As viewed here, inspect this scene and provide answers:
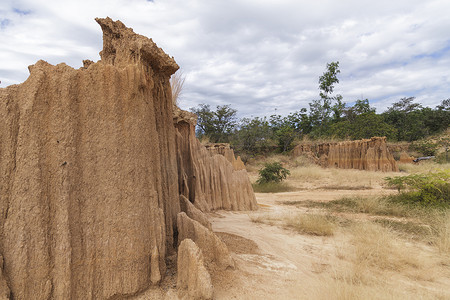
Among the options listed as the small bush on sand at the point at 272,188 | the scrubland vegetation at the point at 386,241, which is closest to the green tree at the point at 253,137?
the small bush on sand at the point at 272,188

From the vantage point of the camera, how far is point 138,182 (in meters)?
2.77

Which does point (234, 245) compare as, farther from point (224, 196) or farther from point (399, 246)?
point (224, 196)

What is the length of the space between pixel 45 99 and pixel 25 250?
1307mm

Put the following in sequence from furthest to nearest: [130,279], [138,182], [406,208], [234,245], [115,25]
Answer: [406,208] < [234,245] < [115,25] < [138,182] < [130,279]

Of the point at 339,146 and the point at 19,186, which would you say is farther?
the point at 339,146

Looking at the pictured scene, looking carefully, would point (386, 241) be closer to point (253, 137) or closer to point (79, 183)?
point (79, 183)

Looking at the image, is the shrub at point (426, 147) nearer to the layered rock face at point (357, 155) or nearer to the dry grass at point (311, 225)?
the layered rock face at point (357, 155)

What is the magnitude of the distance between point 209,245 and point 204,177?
11.4ft

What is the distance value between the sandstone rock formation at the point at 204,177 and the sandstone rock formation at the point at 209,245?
2007 millimetres

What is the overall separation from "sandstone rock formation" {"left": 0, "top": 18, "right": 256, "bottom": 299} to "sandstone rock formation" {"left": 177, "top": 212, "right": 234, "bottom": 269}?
1.81 ft

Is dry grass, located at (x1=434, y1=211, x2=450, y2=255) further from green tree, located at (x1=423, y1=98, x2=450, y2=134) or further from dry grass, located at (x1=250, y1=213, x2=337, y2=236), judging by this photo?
green tree, located at (x1=423, y1=98, x2=450, y2=134)

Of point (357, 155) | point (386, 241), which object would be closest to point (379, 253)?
point (386, 241)

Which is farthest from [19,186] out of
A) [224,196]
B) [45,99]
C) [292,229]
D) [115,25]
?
[224,196]

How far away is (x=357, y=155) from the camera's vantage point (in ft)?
60.7
